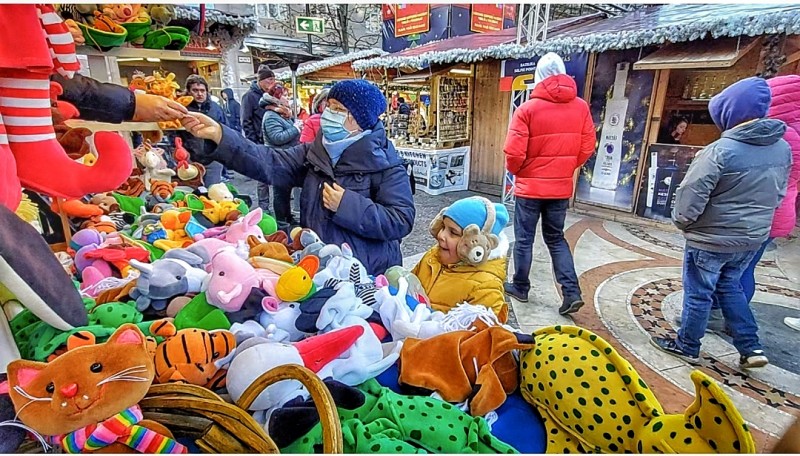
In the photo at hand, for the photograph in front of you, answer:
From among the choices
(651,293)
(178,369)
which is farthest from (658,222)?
(178,369)

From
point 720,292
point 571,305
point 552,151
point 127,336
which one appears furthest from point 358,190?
point 720,292

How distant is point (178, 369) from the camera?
0.80 meters

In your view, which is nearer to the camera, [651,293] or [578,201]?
[651,293]

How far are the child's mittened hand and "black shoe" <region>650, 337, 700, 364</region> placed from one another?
2.15 metres

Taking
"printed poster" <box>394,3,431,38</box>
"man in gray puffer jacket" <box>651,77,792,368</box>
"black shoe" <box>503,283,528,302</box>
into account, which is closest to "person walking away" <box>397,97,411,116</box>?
"printed poster" <box>394,3,431,38</box>

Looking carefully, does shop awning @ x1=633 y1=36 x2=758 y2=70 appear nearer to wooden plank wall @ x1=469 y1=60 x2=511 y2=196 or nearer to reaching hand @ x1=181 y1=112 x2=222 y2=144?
wooden plank wall @ x1=469 y1=60 x2=511 y2=196

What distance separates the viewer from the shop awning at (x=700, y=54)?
13.3ft

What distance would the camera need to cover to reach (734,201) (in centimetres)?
206

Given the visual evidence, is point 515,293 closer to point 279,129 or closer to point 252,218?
point 252,218

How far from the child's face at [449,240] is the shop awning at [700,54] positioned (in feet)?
13.2

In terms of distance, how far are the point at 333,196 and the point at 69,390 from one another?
1.01 metres

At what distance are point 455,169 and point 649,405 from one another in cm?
638

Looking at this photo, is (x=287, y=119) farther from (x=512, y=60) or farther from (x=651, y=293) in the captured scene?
(x=651, y=293)

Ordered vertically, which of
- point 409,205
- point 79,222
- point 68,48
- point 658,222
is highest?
point 68,48
